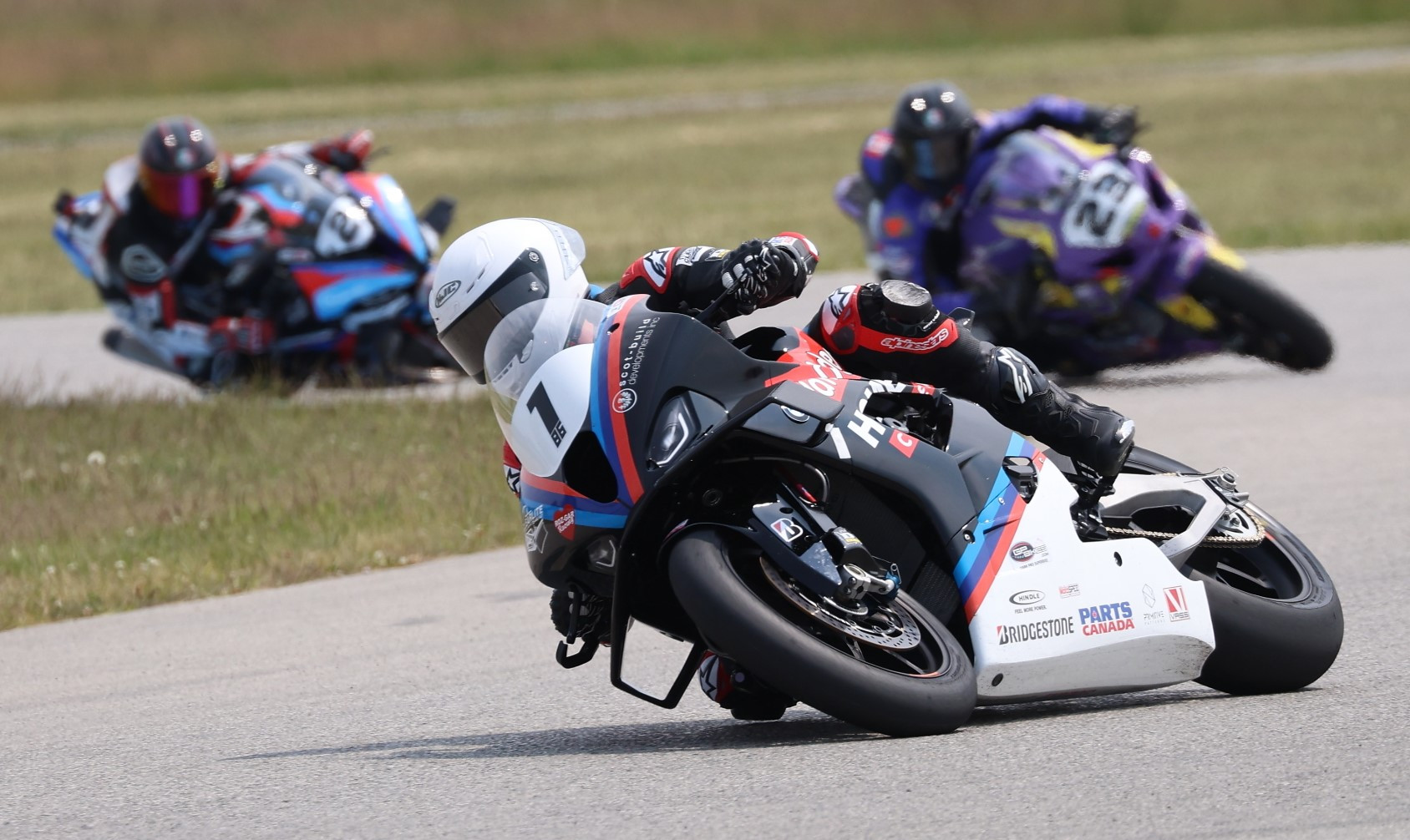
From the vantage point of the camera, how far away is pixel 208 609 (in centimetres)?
777

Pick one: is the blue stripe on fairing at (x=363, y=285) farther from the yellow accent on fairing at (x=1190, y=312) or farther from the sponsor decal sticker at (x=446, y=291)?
the sponsor decal sticker at (x=446, y=291)

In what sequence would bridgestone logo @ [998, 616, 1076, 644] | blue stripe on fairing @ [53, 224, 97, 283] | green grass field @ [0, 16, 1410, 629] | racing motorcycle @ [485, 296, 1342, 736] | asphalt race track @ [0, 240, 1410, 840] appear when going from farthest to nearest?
blue stripe on fairing @ [53, 224, 97, 283], green grass field @ [0, 16, 1410, 629], bridgestone logo @ [998, 616, 1076, 644], racing motorcycle @ [485, 296, 1342, 736], asphalt race track @ [0, 240, 1410, 840]

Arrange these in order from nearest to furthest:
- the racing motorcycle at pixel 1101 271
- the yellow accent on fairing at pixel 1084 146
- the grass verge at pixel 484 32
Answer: the racing motorcycle at pixel 1101 271, the yellow accent on fairing at pixel 1084 146, the grass verge at pixel 484 32

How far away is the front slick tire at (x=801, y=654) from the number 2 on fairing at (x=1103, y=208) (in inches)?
294

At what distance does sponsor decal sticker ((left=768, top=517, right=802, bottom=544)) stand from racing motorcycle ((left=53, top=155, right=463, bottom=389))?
8636mm

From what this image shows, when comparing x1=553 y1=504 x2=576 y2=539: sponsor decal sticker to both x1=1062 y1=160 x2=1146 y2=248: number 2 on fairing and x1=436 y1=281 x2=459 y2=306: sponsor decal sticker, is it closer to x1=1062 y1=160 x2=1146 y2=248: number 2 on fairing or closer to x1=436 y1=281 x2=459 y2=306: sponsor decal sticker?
x1=436 y1=281 x2=459 y2=306: sponsor decal sticker

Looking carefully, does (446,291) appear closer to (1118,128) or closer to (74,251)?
(1118,128)

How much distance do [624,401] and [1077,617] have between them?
3.89ft

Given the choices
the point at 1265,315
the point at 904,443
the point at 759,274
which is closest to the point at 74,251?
the point at 1265,315

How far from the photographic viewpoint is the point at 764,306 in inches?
206

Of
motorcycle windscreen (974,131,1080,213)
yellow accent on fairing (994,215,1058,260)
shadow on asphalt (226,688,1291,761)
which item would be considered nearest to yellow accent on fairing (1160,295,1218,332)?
yellow accent on fairing (994,215,1058,260)

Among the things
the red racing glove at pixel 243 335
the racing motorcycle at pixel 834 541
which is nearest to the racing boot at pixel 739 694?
the racing motorcycle at pixel 834 541

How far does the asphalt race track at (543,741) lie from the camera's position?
412cm

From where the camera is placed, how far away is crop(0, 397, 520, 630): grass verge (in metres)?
8.31
